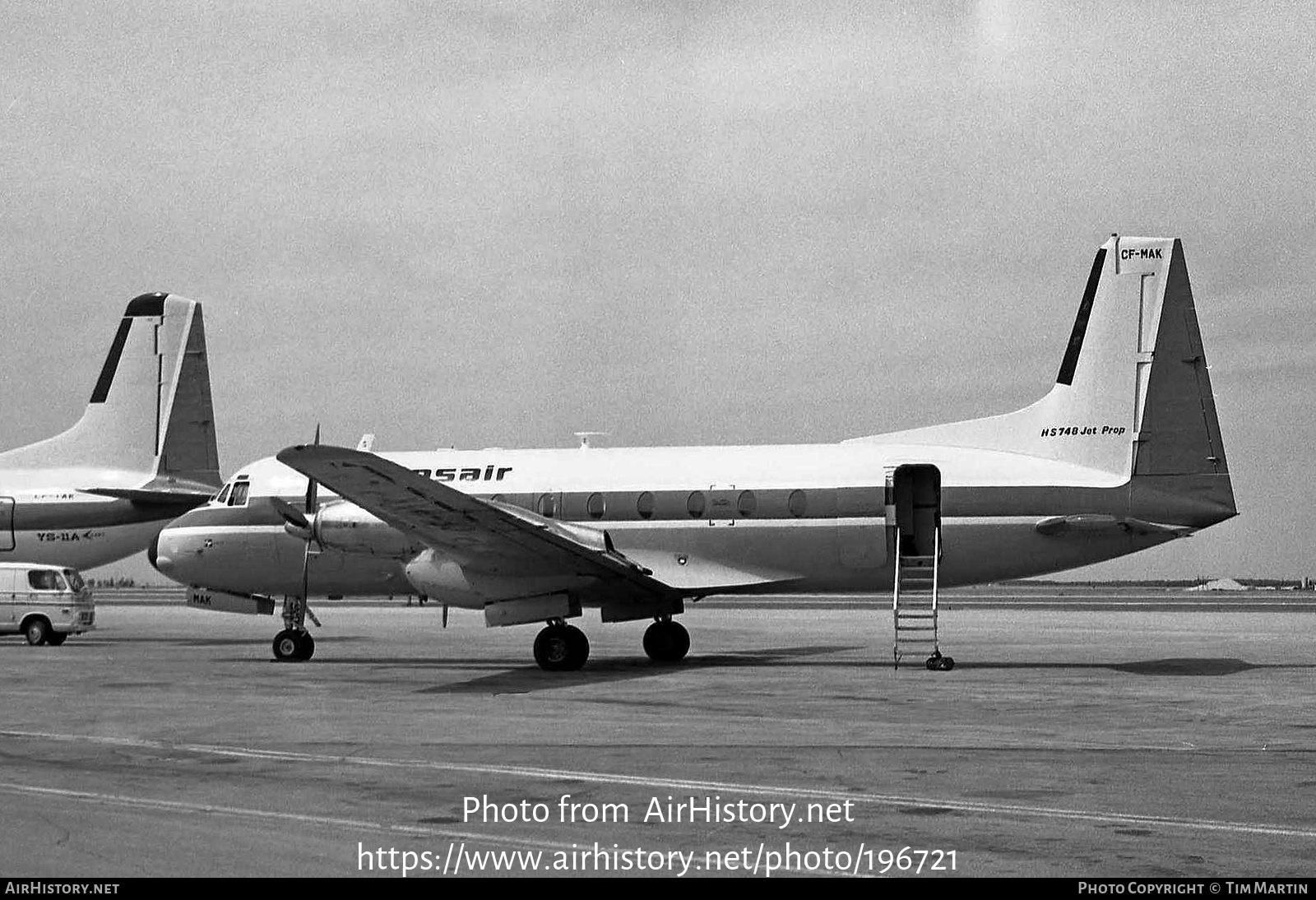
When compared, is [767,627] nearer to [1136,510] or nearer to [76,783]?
[1136,510]

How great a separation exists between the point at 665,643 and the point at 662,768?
14023 millimetres

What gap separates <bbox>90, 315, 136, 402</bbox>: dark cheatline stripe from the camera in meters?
44.1

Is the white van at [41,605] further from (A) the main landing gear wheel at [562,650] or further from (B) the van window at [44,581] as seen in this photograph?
(A) the main landing gear wheel at [562,650]

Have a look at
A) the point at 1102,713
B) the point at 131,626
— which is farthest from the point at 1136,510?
the point at 131,626

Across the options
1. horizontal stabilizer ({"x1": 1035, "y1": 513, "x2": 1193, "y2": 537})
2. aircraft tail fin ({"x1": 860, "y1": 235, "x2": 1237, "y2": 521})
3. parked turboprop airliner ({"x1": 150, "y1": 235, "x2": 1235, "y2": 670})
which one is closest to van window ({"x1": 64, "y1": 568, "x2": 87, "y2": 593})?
parked turboprop airliner ({"x1": 150, "y1": 235, "x2": 1235, "y2": 670})

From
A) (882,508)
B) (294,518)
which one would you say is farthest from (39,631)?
(882,508)

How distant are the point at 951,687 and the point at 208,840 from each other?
13.0 m

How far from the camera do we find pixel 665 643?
25.7m

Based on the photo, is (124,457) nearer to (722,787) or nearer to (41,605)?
(41,605)

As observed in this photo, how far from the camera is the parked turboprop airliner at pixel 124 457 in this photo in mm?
42062

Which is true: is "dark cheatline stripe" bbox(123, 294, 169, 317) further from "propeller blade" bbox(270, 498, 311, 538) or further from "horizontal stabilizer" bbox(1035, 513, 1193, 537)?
"horizontal stabilizer" bbox(1035, 513, 1193, 537)

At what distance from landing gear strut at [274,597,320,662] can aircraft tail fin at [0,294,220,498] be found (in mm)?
17583

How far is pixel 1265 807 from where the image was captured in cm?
973
